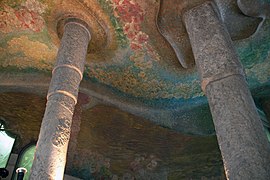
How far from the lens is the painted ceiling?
482 centimetres

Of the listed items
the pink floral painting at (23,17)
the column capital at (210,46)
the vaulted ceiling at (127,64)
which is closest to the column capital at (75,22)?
the vaulted ceiling at (127,64)

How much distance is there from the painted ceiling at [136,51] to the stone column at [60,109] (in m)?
0.72

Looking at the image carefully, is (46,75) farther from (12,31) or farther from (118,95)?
(118,95)

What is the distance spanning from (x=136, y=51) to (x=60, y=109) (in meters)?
2.89

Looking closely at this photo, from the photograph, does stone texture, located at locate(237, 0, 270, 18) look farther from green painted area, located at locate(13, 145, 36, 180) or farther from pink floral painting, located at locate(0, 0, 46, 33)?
green painted area, located at locate(13, 145, 36, 180)

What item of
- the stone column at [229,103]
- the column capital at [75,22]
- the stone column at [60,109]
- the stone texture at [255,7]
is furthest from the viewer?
the column capital at [75,22]

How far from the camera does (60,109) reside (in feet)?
11.4

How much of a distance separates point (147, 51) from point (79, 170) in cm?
272

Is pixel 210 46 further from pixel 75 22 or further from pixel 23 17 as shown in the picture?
pixel 23 17

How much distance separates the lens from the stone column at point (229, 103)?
85.7 inches

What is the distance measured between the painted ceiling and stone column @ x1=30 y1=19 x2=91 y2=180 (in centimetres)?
72

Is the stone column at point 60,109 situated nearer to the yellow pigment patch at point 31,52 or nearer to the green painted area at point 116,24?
the green painted area at point 116,24

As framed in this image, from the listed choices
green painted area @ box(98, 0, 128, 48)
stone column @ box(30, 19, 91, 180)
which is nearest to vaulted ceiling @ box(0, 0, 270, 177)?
green painted area @ box(98, 0, 128, 48)

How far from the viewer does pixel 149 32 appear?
214 inches
